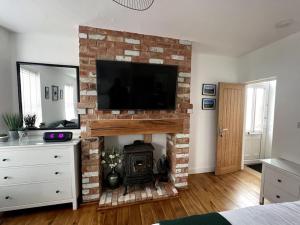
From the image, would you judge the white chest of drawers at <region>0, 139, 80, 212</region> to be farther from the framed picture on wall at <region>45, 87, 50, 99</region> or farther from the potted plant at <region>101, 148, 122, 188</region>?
the framed picture on wall at <region>45, 87, 50, 99</region>

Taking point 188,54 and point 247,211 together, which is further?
point 188,54

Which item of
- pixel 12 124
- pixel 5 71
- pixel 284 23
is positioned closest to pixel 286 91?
pixel 284 23

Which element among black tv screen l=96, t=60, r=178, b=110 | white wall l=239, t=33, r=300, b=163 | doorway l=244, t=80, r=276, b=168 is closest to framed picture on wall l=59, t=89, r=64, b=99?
black tv screen l=96, t=60, r=178, b=110

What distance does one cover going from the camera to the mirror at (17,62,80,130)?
2.36 m

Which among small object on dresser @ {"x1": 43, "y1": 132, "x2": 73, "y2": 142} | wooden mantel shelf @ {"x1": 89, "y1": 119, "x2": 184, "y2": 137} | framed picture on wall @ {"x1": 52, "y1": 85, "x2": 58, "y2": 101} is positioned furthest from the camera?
framed picture on wall @ {"x1": 52, "y1": 85, "x2": 58, "y2": 101}

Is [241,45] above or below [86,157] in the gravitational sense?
above

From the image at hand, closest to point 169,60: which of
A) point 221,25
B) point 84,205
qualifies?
point 221,25

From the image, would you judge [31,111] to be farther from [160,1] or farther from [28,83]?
[160,1]

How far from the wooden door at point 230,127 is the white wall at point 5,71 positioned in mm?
3674

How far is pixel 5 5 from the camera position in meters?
1.65

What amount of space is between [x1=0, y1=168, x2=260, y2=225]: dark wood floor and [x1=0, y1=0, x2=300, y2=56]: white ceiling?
2.57m

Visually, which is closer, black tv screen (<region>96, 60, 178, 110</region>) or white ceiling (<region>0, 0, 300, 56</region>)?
white ceiling (<region>0, 0, 300, 56</region>)

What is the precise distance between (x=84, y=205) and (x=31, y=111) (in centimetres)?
169

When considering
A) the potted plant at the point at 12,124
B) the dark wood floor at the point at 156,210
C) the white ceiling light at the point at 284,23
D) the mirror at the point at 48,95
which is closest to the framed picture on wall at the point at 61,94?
the mirror at the point at 48,95
